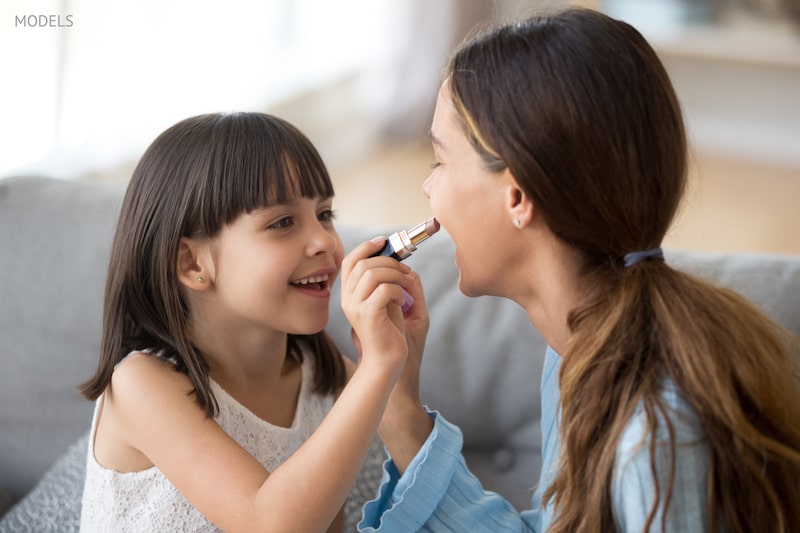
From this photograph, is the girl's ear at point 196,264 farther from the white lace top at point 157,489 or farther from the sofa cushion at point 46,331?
the sofa cushion at point 46,331

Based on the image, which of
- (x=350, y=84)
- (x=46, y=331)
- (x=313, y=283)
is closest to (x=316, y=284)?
(x=313, y=283)

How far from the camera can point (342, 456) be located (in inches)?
46.8

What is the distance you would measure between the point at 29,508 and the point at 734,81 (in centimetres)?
448

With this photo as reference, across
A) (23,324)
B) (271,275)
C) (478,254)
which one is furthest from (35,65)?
(478,254)

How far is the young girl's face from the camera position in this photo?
1.34 meters

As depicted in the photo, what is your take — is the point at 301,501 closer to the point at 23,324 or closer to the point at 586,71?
the point at 586,71

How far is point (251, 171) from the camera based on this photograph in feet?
4.37

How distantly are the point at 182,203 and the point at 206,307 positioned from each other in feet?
0.57

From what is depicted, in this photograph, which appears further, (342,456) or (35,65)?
(35,65)

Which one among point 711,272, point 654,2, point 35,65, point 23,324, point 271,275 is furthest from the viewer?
point 654,2

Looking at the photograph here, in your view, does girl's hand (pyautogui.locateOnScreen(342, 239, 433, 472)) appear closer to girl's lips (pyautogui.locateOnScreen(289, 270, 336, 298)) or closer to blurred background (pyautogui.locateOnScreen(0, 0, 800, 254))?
girl's lips (pyautogui.locateOnScreen(289, 270, 336, 298))

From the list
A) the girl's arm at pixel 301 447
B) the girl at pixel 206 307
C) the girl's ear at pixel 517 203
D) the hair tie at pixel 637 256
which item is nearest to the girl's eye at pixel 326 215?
the girl at pixel 206 307

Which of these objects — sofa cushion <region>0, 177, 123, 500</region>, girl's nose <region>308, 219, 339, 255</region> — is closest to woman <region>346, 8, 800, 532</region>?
girl's nose <region>308, 219, 339, 255</region>

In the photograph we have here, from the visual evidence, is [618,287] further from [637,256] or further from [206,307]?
[206,307]
